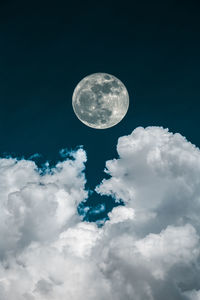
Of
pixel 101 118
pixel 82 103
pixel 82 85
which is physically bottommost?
pixel 101 118

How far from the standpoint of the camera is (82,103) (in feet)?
105

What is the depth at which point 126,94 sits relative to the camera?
112ft

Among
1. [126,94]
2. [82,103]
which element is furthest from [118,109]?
[82,103]

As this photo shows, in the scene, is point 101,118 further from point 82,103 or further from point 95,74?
point 95,74

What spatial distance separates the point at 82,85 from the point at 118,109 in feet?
25.0

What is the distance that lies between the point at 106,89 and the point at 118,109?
13.4 feet

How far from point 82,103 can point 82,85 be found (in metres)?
3.56

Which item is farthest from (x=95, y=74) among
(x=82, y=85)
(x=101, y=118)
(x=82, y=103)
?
(x=101, y=118)

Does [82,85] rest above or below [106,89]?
above

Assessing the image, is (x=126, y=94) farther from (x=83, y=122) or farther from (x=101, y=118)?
(x=83, y=122)

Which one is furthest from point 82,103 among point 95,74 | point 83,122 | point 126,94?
point 126,94

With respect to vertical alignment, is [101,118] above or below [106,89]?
below

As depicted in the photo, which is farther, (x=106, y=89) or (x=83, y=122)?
(x=83, y=122)

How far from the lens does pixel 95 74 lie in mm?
33281
